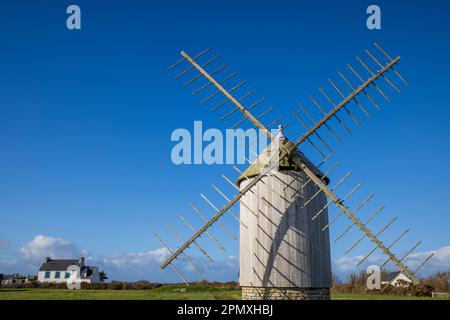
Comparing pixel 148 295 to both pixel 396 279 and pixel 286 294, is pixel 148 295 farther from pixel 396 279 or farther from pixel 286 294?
pixel 396 279

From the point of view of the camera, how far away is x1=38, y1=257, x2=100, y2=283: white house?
61.7m

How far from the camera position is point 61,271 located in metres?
62.0

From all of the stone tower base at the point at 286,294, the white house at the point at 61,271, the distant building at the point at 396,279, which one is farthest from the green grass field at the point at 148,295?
the white house at the point at 61,271

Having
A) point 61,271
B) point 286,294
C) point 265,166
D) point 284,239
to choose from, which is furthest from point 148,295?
point 61,271

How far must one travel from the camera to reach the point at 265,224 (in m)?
14.4

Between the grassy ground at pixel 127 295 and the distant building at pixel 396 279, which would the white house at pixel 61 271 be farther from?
the distant building at pixel 396 279

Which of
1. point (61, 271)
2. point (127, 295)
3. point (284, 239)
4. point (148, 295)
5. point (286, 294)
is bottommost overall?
point (148, 295)

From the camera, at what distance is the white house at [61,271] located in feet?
202

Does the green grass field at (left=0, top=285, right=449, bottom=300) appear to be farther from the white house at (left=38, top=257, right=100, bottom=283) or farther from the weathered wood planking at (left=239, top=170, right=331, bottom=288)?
the white house at (left=38, top=257, right=100, bottom=283)

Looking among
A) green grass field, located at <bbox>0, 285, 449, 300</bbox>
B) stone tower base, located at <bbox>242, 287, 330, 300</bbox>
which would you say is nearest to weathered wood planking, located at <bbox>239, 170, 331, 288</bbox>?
stone tower base, located at <bbox>242, 287, 330, 300</bbox>
